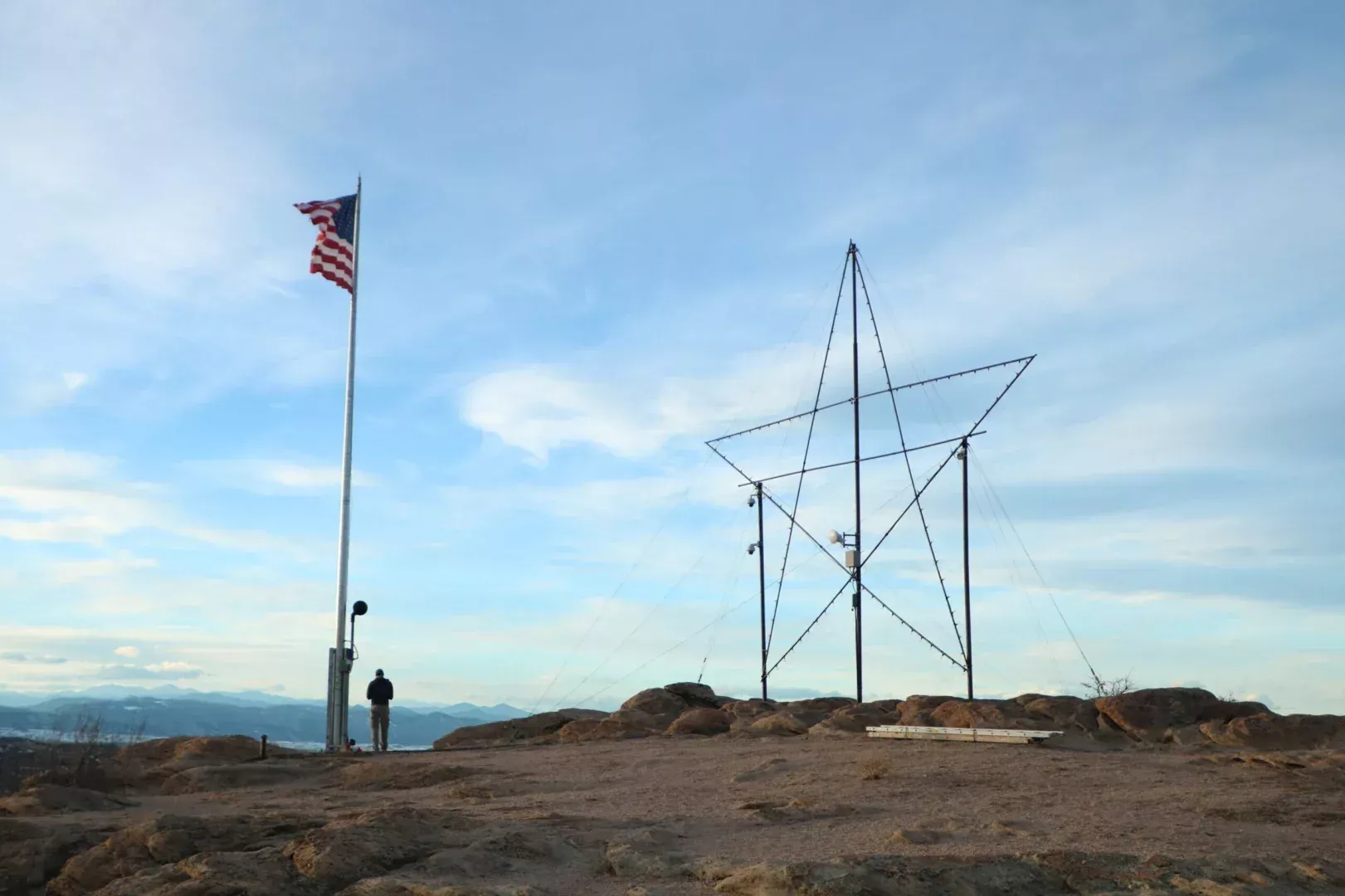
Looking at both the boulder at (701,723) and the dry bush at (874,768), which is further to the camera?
the boulder at (701,723)

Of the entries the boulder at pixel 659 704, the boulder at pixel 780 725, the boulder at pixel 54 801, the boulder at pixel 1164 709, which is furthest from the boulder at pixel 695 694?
the boulder at pixel 54 801

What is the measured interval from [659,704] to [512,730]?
332 centimetres

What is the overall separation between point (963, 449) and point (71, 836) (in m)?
20.2

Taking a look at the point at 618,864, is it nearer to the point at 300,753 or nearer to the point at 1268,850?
the point at 1268,850

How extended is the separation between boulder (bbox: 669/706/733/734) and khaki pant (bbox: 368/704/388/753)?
18.6 ft

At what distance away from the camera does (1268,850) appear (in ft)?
34.6

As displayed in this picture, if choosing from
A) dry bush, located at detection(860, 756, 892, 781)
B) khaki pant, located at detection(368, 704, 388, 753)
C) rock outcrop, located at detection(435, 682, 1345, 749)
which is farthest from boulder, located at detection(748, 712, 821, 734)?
khaki pant, located at detection(368, 704, 388, 753)

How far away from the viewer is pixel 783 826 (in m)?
12.1

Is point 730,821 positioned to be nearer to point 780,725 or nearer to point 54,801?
point 54,801

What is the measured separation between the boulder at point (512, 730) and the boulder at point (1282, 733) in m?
13.3

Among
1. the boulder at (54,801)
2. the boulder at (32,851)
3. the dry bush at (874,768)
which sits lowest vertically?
the boulder at (32,851)

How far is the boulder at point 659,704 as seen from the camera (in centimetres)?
2689

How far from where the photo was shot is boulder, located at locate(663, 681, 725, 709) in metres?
28.5

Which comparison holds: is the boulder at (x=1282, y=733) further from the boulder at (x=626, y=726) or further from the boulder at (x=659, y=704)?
the boulder at (x=659, y=704)
